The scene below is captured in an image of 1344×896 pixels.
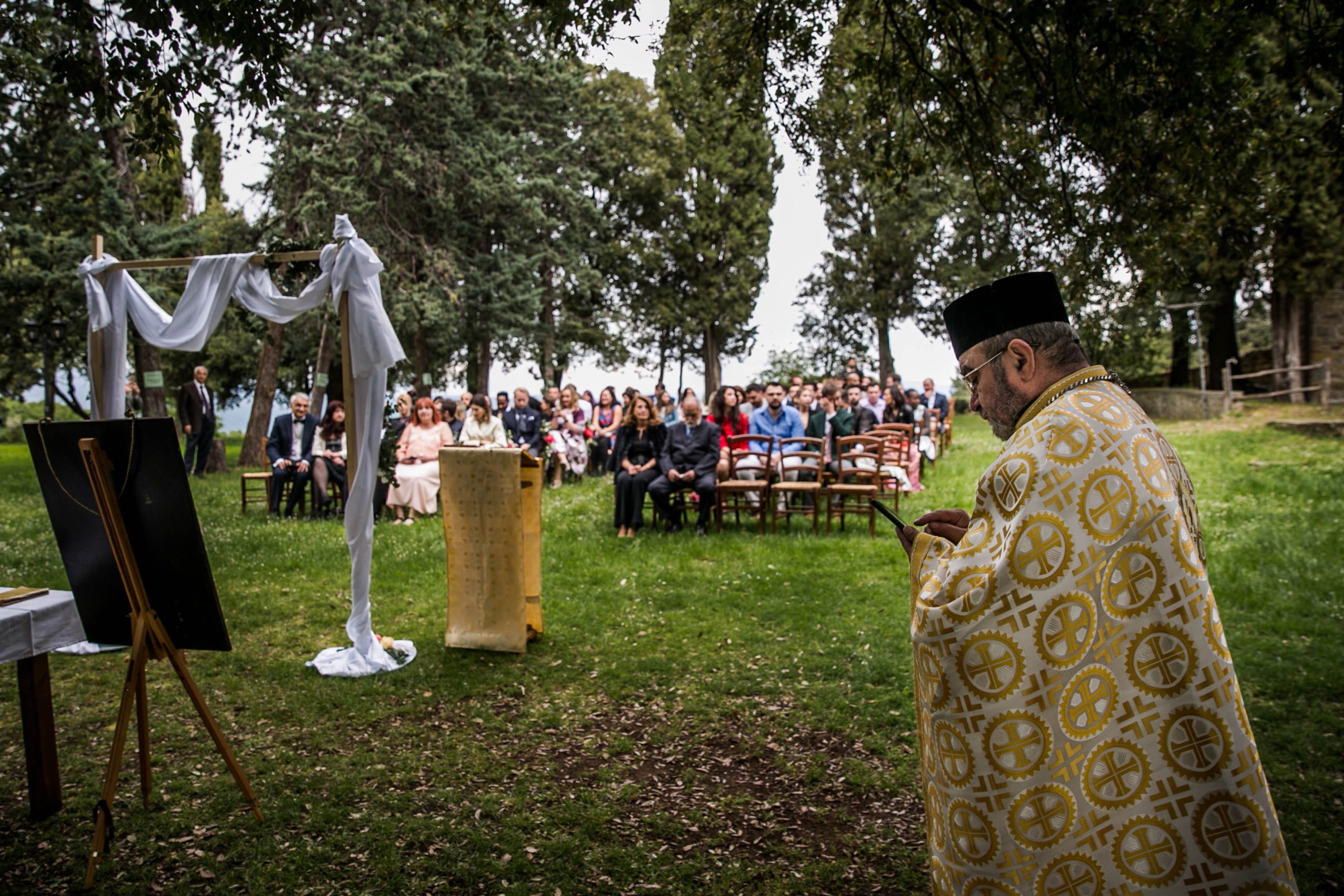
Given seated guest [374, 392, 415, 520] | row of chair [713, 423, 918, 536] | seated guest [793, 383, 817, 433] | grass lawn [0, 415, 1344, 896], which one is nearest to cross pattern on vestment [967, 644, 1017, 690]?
grass lawn [0, 415, 1344, 896]

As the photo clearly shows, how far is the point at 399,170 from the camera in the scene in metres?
22.3

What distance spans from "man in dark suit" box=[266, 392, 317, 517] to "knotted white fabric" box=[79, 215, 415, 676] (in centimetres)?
595

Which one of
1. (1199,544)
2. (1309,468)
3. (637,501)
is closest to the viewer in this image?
(1199,544)

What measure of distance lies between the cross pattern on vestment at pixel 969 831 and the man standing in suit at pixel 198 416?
1792 centimetres

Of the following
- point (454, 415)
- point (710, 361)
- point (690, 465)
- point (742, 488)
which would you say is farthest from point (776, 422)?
point (710, 361)

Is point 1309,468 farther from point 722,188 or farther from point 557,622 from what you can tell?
point 722,188

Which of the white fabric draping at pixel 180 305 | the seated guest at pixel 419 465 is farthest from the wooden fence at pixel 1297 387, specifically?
the white fabric draping at pixel 180 305

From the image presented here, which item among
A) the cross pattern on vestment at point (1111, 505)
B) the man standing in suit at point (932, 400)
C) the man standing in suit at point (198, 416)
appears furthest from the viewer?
the man standing in suit at point (932, 400)

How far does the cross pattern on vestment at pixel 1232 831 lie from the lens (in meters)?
2.02

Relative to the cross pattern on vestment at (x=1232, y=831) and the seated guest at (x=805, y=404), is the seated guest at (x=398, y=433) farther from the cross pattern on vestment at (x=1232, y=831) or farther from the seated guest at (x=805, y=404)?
the cross pattern on vestment at (x=1232, y=831)

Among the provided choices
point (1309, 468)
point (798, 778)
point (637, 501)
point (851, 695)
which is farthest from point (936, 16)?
point (1309, 468)

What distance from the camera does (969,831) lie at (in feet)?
7.46

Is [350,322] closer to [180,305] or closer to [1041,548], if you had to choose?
[180,305]

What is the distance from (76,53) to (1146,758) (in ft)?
20.0
